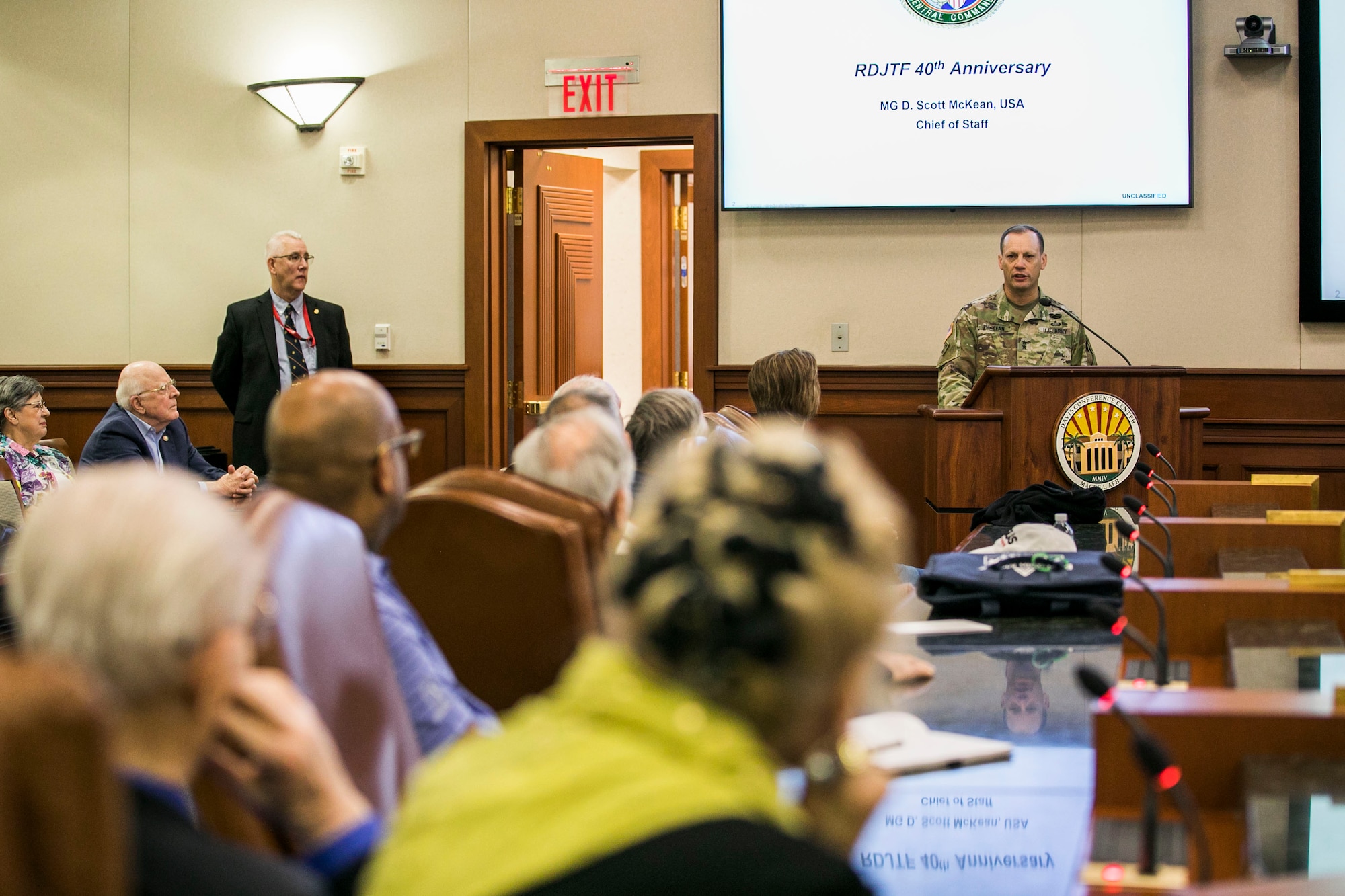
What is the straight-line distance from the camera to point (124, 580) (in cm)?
82

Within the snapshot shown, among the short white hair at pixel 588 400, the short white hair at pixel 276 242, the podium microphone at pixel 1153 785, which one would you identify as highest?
the short white hair at pixel 276 242

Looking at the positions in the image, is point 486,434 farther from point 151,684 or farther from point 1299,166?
point 151,684

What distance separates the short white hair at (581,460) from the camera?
2020 mm

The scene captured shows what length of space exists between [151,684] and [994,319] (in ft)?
15.6

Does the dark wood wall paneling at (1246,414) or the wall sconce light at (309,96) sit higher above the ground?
the wall sconce light at (309,96)

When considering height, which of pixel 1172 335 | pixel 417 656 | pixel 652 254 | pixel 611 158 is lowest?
pixel 417 656

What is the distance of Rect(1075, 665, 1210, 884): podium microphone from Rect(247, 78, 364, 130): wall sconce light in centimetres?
575

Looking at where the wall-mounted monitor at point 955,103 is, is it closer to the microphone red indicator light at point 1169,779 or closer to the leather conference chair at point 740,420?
the leather conference chair at point 740,420

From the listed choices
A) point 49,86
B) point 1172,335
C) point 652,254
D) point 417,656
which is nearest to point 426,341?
point 652,254

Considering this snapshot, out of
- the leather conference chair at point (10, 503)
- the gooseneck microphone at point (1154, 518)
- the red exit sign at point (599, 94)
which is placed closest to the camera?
the gooseneck microphone at point (1154, 518)

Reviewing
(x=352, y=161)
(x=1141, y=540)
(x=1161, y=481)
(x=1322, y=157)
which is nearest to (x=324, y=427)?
(x=1141, y=540)

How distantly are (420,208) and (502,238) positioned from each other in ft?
1.36

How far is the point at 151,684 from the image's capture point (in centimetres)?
85

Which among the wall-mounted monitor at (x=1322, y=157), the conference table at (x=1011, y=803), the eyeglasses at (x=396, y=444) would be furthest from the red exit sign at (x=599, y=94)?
the eyeglasses at (x=396, y=444)
